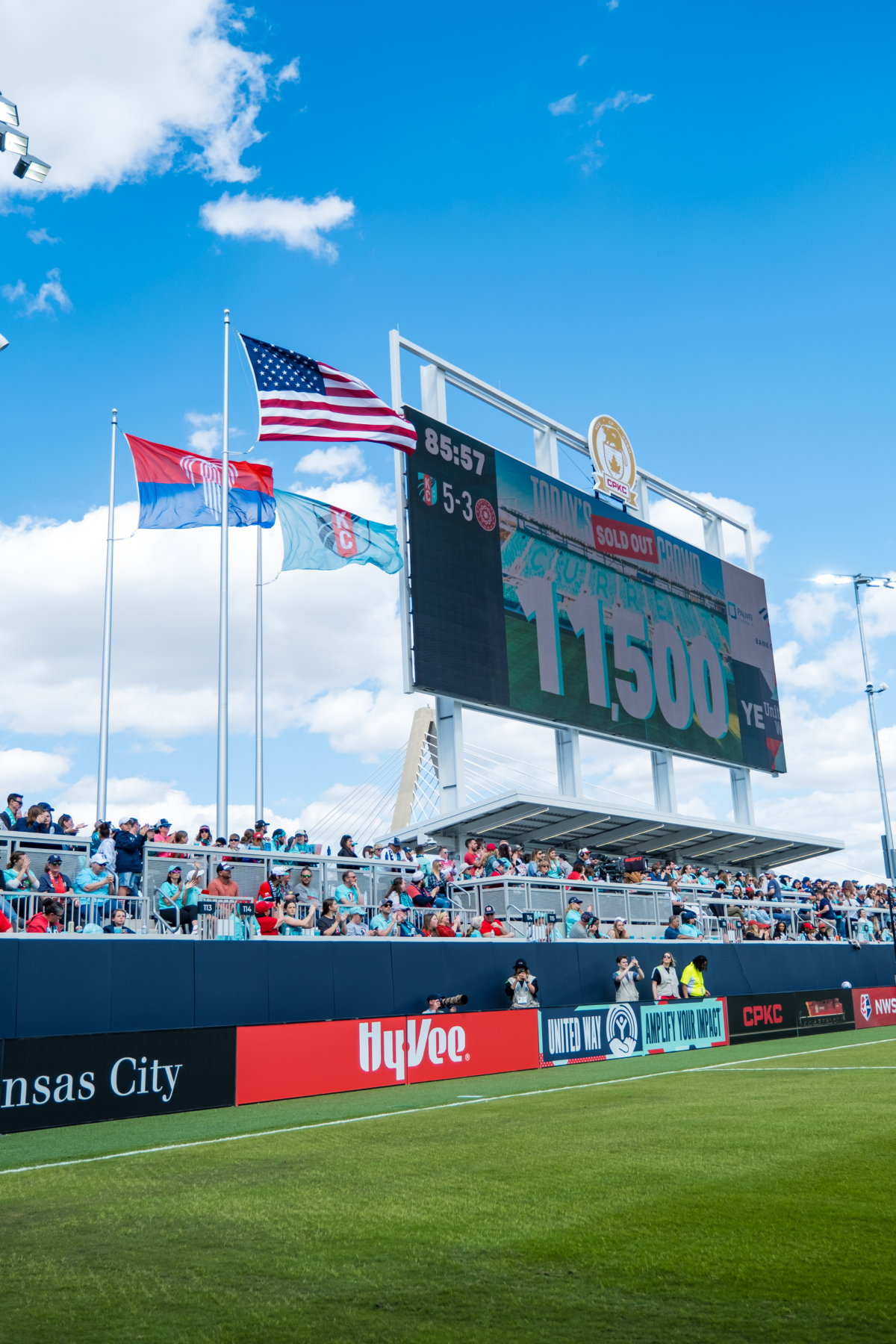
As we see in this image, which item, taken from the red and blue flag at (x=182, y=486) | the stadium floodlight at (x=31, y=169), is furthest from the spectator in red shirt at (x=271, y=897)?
the stadium floodlight at (x=31, y=169)

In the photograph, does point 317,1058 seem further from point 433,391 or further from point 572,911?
point 433,391

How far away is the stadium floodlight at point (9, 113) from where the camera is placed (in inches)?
564

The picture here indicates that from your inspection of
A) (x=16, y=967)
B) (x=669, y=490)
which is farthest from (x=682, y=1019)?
(x=669, y=490)

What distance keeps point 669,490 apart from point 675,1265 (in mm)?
36684

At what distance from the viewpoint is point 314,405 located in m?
22.7

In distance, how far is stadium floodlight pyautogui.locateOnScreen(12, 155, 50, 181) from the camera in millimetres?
14750

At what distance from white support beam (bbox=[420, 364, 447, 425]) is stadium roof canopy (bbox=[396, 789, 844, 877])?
10.3m

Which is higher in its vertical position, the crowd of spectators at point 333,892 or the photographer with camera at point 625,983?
the crowd of spectators at point 333,892

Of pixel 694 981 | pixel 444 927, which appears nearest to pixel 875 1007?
pixel 694 981

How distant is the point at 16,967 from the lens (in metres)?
14.5

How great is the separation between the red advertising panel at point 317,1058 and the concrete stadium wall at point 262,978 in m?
1.30

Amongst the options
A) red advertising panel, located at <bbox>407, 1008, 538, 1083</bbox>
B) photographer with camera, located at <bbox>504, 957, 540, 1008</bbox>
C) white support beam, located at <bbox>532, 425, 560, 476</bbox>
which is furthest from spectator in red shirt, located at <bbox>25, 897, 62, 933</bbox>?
white support beam, located at <bbox>532, 425, 560, 476</bbox>

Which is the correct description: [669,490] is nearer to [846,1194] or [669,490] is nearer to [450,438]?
[450,438]

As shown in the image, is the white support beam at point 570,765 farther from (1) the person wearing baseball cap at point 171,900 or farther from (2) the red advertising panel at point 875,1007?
(1) the person wearing baseball cap at point 171,900
